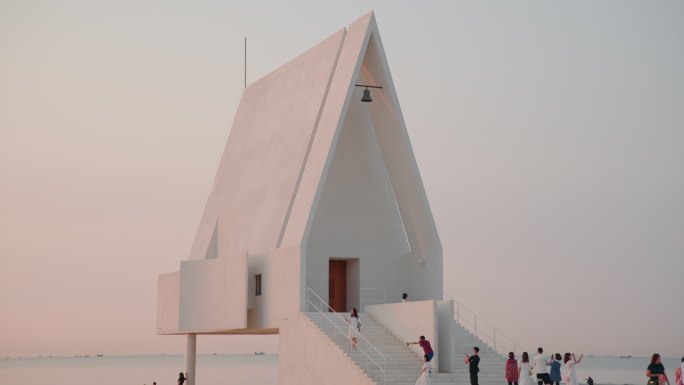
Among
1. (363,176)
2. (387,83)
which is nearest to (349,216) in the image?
(363,176)

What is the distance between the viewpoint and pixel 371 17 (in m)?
30.9

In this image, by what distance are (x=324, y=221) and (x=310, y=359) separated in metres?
6.65

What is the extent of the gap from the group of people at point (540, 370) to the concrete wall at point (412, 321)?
6.69 feet

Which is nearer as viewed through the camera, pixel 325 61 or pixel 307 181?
pixel 307 181

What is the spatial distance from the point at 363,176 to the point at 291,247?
5.57 metres

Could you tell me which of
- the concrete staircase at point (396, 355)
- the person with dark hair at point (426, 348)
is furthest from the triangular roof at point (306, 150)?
the person with dark hair at point (426, 348)

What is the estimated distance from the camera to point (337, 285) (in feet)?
111

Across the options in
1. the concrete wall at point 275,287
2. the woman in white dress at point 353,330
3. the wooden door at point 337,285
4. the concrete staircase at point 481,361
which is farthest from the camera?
the wooden door at point 337,285

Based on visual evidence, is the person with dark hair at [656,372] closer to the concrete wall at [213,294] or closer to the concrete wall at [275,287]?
the concrete wall at [275,287]

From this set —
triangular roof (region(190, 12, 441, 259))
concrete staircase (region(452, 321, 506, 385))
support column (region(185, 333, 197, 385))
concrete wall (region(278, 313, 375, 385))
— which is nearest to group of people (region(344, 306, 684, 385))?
concrete staircase (region(452, 321, 506, 385))

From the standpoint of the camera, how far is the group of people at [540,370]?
2422 cm

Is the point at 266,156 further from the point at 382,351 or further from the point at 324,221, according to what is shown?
the point at 382,351

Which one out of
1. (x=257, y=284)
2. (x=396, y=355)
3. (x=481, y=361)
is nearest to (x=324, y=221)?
(x=257, y=284)

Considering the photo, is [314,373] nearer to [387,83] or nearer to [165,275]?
[387,83]
